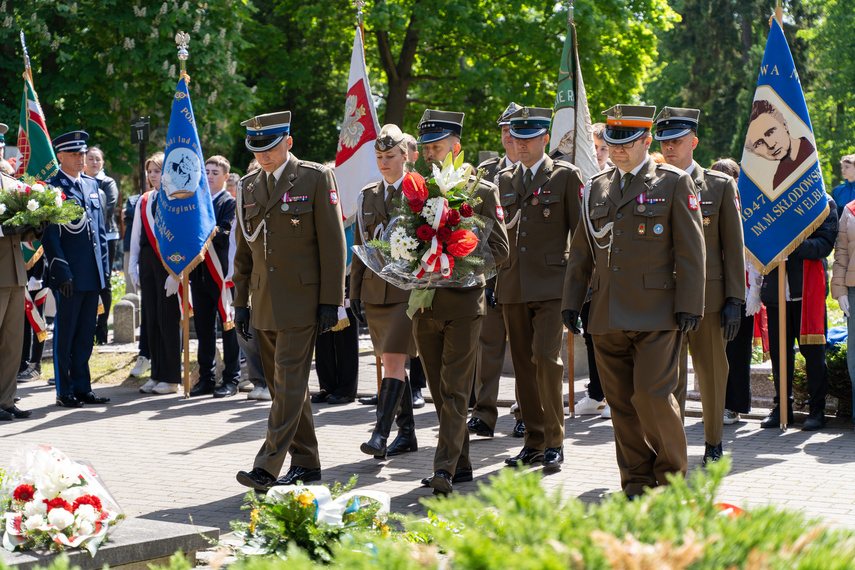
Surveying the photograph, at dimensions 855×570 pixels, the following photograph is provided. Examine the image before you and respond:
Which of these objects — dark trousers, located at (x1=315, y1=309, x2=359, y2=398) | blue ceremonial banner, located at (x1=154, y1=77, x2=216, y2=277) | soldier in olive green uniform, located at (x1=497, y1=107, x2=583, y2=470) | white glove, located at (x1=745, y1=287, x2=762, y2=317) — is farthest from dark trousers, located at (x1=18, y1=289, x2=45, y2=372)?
white glove, located at (x1=745, y1=287, x2=762, y2=317)

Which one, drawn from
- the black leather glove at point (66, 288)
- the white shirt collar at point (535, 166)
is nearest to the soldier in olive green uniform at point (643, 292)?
the white shirt collar at point (535, 166)

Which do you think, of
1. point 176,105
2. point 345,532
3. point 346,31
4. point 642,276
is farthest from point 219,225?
point 346,31

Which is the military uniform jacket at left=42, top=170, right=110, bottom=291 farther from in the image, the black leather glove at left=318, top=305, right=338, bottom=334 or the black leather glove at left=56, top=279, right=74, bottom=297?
the black leather glove at left=318, top=305, right=338, bottom=334

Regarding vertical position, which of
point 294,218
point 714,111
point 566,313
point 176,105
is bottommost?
point 566,313

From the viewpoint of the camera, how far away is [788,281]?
8328mm

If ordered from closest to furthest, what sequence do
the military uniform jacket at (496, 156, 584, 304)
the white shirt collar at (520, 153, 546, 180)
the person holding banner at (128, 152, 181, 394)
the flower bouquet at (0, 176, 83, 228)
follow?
the military uniform jacket at (496, 156, 584, 304) < the white shirt collar at (520, 153, 546, 180) < the flower bouquet at (0, 176, 83, 228) < the person holding banner at (128, 152, 181, 394)

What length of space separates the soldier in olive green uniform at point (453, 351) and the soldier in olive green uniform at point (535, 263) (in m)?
0.81

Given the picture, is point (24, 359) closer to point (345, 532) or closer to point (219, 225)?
point (219, 225)

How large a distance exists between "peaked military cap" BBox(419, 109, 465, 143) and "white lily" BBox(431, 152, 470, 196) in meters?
1.17

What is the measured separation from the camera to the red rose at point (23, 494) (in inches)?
175

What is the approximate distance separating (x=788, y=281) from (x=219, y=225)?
5666mm

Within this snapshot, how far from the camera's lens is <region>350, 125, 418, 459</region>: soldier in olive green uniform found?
6863 millimetres

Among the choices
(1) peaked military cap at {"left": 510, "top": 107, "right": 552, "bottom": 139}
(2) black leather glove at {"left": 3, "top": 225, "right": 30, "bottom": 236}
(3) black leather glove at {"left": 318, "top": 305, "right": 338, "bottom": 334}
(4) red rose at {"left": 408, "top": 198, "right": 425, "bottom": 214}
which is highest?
(1) peaked military cap at {"left": 510, "top": 107, "right": 552, "bottom": 139}

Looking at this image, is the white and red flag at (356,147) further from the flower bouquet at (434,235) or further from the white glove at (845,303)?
the white glove at (845,303)
